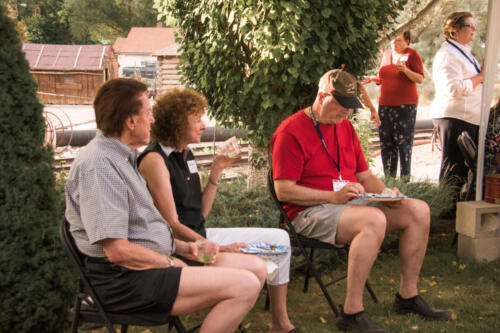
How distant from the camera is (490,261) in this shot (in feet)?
14.3

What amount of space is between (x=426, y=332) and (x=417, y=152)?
1084 cm

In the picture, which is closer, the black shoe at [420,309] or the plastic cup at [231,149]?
the plastic cup at [231,149]

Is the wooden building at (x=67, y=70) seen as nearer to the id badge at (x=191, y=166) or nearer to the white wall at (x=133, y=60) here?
the white wall at (x=133, y=60)

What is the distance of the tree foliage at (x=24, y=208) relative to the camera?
2670 mm

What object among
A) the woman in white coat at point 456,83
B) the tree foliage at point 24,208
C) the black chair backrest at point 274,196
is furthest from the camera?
the woman in white coat at point 456,83

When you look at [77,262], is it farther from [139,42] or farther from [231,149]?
[139,42]

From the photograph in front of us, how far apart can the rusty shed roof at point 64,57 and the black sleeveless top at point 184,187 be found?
101ft

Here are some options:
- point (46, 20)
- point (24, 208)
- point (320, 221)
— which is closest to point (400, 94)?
point (320, 221)

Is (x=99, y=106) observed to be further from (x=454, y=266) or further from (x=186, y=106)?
(x=454, y=266)

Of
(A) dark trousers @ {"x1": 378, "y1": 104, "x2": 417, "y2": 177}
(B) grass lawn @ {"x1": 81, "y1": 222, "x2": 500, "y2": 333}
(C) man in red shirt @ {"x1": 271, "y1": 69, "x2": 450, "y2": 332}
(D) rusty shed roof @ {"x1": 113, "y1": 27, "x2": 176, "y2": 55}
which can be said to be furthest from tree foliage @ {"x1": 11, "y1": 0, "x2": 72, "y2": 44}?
(C) man in red shirt @ {"x1": 271, "y1": 69, "x2": 450, "y2": 332}

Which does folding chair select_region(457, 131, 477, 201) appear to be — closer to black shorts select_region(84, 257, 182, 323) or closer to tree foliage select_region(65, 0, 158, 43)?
black shorts select_region(84, 257, 182, 323)

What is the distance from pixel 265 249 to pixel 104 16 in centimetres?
3317

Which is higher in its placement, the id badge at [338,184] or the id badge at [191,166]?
the id badge at [191,166]

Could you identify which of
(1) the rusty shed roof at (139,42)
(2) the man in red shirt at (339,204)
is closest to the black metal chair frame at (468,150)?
(2) the man in red shirt at (339,204)
